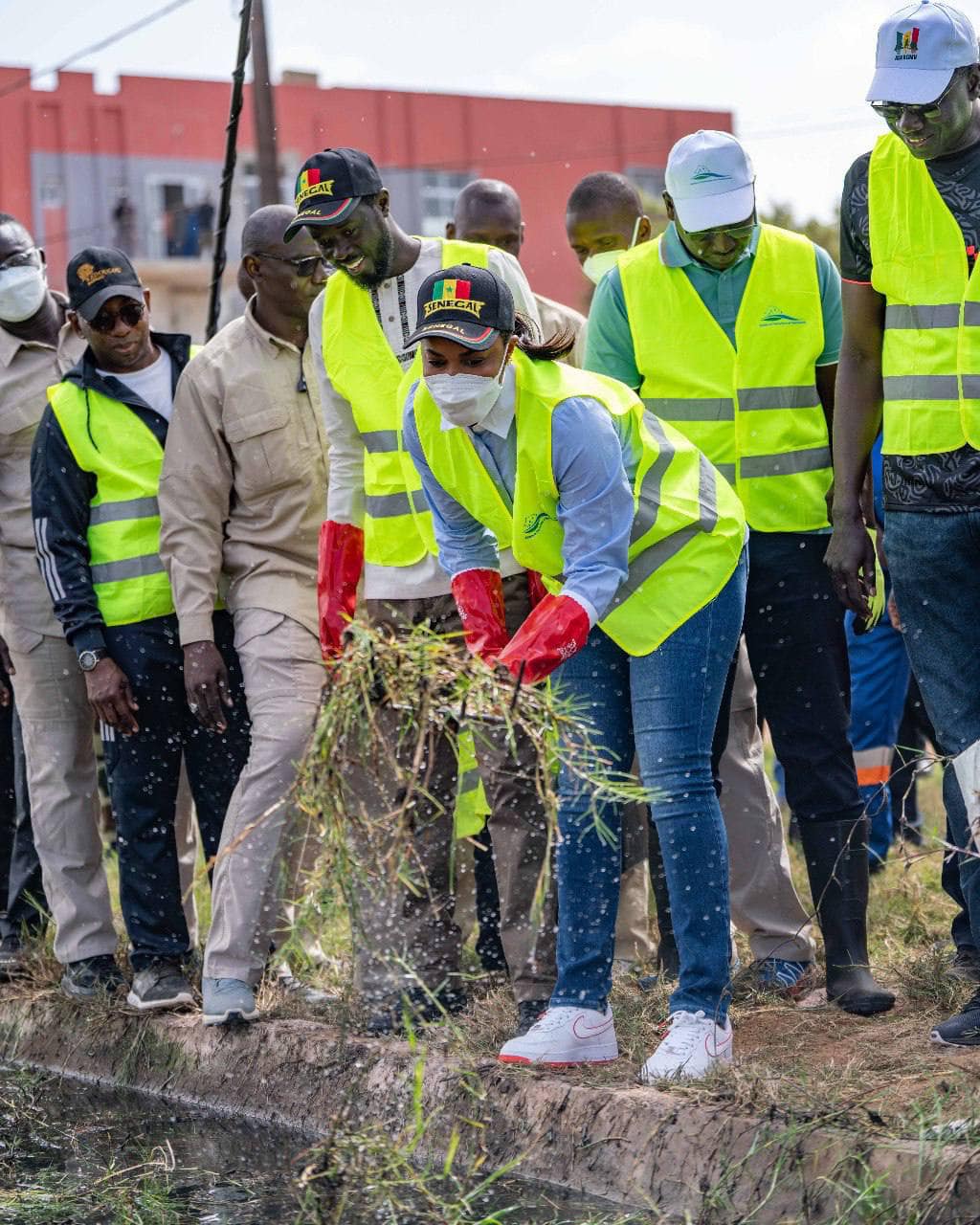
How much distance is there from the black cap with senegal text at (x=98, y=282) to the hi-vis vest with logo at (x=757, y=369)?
5.69 ft

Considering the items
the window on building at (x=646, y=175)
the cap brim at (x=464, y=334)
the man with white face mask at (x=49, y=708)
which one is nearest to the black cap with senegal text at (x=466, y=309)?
the cap brim at (x=464, y=334)

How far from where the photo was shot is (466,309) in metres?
4.07

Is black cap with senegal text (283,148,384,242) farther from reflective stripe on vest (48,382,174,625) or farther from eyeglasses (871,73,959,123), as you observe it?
eyeglasses (871,73,959,123)

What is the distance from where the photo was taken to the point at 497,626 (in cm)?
441

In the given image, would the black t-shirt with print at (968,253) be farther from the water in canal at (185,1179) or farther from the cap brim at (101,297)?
the cap brim at (101,297)

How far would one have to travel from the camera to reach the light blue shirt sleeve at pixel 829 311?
195 inches

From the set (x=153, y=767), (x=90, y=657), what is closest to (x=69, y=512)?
(x=90, y=657)

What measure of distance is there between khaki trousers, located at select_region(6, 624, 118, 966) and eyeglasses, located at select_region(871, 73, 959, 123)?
332cm

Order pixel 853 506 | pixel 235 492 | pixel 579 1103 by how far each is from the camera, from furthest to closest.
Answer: pixel 235 492, pixel 853 506, pixel 579 1103

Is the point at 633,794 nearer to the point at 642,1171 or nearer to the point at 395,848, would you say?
the point at 395,848

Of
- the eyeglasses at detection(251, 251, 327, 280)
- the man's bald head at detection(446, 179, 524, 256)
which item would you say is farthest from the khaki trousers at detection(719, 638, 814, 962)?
the man's bald head at detection(446, 179, 524, 256)

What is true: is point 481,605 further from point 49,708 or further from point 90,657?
point 49,708

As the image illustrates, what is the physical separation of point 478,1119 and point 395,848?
856mm

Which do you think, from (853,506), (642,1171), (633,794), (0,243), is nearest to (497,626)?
(633,794)
